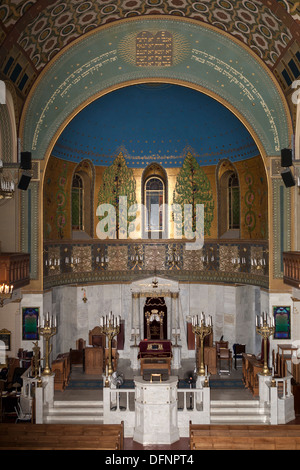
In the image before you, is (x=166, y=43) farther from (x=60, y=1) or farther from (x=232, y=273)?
(x=232, y=273)

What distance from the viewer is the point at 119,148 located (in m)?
28.0

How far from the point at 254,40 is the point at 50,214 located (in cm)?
1168

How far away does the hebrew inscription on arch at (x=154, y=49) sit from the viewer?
22.2m

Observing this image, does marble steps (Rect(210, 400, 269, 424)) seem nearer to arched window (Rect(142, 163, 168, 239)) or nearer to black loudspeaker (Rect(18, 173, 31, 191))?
arched window (Rect(142, 163, 168, 239))

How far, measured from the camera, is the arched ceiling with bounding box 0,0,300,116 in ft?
60.2

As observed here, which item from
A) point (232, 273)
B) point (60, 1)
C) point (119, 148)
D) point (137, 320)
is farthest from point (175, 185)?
point (60, 1)

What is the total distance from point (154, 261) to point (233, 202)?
516 cm

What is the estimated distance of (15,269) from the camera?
2066 centimetres

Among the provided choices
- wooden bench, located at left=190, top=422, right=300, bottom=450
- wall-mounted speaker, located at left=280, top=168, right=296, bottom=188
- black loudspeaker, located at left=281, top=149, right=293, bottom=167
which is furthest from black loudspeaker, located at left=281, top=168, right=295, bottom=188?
wooden bench, located at left=190, top=422, right=300, bottom=450

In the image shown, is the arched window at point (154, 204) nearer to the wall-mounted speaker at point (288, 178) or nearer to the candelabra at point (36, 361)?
the wall-mounted speaker at point (288, 178)

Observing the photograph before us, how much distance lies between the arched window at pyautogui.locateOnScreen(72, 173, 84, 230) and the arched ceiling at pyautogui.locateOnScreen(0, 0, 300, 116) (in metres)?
6.42

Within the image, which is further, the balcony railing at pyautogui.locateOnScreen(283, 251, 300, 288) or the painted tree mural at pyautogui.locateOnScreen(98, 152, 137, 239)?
the painted tree mural at pyautogui.locateOnScreen(98, 152, 137, 239)

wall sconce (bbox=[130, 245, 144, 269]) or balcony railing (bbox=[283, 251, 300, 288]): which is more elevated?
wall sconce (bbox=[130, 245, 144, 269])

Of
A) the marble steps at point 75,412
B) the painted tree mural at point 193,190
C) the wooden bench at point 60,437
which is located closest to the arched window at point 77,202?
the painted tree mural at point 193,190
